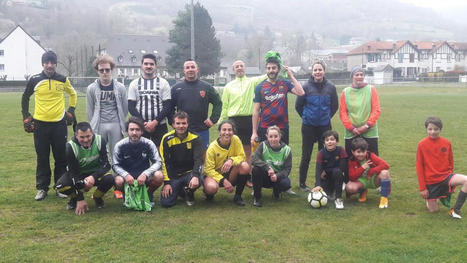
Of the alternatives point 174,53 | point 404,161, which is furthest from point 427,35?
point 404,161

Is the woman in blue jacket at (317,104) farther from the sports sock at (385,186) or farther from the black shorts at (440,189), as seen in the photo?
the black shorts at (440,189)

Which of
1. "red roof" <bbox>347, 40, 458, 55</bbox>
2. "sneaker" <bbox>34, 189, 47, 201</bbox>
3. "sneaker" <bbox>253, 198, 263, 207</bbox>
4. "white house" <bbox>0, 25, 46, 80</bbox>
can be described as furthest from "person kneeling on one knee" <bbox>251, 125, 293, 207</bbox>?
"red roof" <bbox>347, 40, 458, 55</bbox>

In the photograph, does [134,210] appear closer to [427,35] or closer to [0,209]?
[0,209]

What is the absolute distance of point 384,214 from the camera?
516 cm

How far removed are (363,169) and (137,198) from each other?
9.48 ft

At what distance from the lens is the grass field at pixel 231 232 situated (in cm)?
399

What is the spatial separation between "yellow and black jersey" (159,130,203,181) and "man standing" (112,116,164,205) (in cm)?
11

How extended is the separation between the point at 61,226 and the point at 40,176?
142 centimetres

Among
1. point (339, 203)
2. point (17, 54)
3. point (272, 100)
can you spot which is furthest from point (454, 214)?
point (17, 54)

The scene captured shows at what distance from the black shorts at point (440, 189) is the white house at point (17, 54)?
2799 inches

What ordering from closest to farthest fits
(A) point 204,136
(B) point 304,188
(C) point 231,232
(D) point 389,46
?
1. (C) point 231,232
2. (A) point 204,136
3. (B) point 304,188
4. (D) point 389,46

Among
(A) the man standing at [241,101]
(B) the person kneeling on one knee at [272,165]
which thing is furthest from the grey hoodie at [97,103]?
(B) the person kneeling on one knee at [272,165]

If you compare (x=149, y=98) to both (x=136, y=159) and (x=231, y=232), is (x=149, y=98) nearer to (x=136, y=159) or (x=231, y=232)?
(x=136, y=159)

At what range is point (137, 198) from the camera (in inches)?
208
